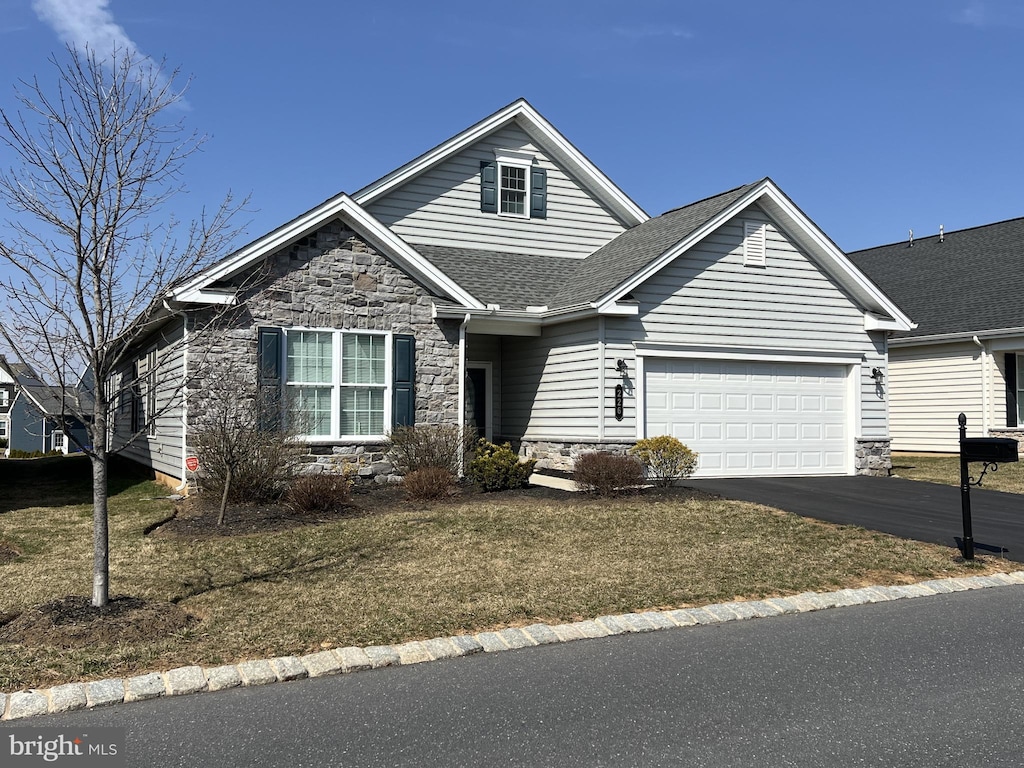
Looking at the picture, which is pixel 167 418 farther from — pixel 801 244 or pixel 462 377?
pixel 801 244

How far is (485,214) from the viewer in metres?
19.2

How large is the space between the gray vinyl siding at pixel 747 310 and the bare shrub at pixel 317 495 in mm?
5210

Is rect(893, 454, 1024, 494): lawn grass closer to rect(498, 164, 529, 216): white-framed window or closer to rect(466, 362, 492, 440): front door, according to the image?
rect(466, 362, 492, 440): front door

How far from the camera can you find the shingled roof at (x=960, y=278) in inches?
835

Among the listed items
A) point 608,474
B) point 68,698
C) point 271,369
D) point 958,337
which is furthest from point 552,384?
point 68,698

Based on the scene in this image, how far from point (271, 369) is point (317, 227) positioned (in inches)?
92.9

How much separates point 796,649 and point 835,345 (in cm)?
1181

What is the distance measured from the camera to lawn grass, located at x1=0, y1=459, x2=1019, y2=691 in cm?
639

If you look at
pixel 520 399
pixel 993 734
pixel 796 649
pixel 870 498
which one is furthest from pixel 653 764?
pixel 520 399

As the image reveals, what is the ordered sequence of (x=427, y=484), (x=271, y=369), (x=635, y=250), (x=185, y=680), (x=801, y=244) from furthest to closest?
(x=635, y=250), (x=801, y=244), (x=271, y=369), (x=427, y=484), (x=185, y=680)

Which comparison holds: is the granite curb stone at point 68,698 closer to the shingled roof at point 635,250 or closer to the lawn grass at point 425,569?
the lawn grass at point 425,569

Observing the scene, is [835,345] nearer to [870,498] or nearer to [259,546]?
[870,498]

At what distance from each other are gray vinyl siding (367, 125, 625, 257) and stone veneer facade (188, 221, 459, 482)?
4.18 m

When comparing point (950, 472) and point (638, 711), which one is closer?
point (638, 711)
